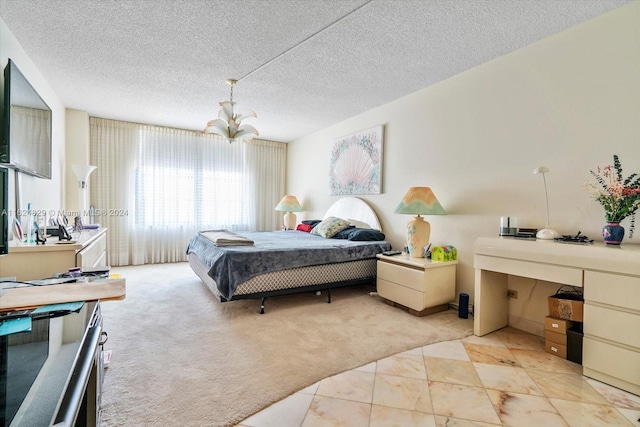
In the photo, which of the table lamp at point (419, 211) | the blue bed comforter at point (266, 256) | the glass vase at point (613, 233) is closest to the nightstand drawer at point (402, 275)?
the table lamp at point (419, 211)

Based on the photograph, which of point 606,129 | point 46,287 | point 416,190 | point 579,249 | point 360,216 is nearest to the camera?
point 46,287

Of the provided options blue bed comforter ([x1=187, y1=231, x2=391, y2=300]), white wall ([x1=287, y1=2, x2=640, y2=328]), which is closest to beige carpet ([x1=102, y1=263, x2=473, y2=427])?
blue bed comforter ([x1=187, y1=231, x2=391, y2=300])

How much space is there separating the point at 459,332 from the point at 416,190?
1399 mm

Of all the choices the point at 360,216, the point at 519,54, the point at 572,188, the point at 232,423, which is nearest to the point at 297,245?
the point at 360,216

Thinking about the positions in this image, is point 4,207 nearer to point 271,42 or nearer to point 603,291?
point 271,42

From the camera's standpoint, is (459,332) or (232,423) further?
(459,332)

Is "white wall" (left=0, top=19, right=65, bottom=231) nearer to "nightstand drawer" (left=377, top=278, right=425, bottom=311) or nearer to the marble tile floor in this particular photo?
the marble tile floor

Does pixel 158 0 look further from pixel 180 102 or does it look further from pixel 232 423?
pixel 232 423

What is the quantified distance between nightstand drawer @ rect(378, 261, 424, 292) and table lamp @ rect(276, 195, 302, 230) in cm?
264

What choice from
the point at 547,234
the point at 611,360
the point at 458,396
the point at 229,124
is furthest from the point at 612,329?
the point at 229,124

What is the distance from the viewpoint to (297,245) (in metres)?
3.39

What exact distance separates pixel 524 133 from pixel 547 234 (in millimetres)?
943

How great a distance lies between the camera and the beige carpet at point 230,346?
162 centimetres

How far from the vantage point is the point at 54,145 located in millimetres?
3625
